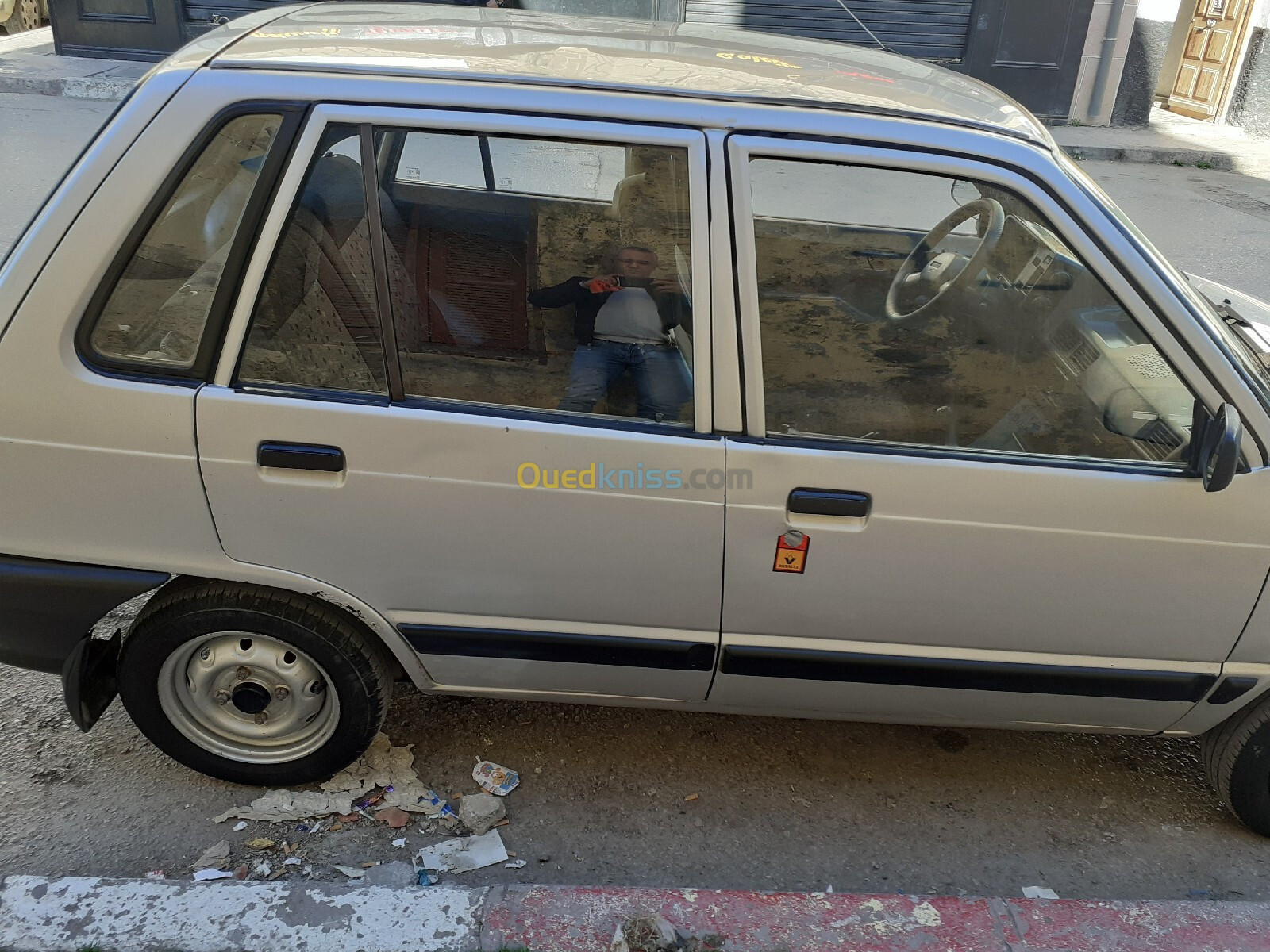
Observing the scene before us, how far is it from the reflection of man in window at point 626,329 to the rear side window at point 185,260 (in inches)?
26.8

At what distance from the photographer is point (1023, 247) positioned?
2.77 m

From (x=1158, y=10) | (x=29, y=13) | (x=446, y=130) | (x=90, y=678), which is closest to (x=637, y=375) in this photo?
(x=446, y=130)

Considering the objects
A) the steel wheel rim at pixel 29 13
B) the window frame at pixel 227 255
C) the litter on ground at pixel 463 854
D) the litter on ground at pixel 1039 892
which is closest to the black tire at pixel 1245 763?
the litter on ground at pixel 1039 892

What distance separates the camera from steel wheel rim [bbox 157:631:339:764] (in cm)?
255

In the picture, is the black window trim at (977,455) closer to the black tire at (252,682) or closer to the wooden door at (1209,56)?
the black tire at (252,682)

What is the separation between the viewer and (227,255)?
7.33ft

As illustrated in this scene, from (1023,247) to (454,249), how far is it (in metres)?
1.53

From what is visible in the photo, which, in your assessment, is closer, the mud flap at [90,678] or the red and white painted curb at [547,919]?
the red and white painted curb at [547,919]

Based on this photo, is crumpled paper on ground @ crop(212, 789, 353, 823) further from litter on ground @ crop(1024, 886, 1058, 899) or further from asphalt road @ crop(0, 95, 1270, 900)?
litter on ground @ crop(1024, 886, 1058, 899)

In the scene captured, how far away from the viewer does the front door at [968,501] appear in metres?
2.29

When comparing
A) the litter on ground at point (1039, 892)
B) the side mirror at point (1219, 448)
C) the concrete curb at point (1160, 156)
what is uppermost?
the side mirror at point (1219, 448)

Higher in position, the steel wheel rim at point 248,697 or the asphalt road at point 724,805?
the steel wheel rim at point 248,697

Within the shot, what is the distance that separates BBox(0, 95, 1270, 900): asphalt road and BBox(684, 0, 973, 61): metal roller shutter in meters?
9.84

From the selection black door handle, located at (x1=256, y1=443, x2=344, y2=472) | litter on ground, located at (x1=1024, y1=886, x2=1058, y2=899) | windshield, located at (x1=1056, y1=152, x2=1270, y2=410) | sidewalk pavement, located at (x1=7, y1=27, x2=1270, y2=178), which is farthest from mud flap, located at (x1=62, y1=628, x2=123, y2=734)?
sidewalk pavement, located at (x1=7, y1=27, x2=1270, y2=178)
